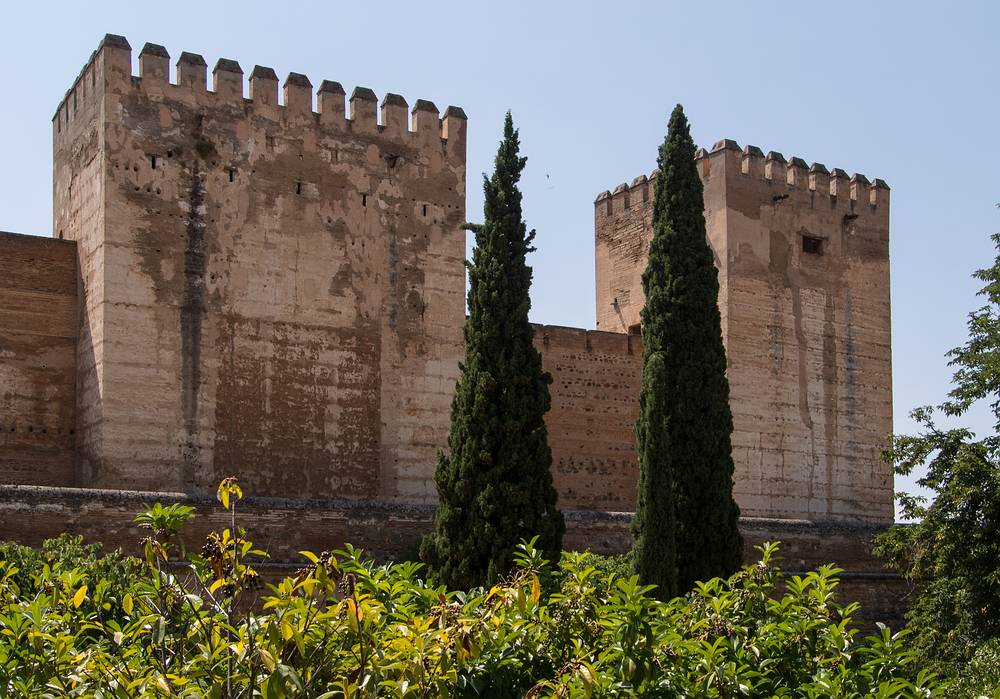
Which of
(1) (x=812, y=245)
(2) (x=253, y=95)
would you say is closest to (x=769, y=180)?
(1) (x=812, y=245)

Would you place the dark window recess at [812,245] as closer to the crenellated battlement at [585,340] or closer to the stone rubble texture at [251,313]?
the crenellated battlement at [585,340]

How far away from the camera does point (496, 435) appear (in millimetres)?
16672

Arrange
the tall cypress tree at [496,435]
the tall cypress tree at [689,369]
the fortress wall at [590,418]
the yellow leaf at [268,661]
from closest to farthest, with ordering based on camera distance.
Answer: the yellow leaf at [268,661], the tall cypress tree at [496,435], the tall cypress tree at [689,369], the fortress wall at [590,418]

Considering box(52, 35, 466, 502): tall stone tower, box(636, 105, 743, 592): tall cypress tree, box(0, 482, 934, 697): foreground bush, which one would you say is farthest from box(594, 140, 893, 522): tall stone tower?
box(0, 482, 934, 697): foreground bush

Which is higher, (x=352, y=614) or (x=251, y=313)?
(x=251, y=313)

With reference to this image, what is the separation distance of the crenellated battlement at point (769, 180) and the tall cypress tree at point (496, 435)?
7.80 metres

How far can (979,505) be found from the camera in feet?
60.7

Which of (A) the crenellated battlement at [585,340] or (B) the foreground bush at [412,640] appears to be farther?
(A) the crenellated battlement at [585,340]

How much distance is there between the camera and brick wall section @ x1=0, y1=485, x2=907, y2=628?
53.6 ft

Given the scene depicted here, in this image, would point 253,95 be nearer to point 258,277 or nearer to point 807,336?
point 258,277

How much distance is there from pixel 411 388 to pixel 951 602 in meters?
7.61

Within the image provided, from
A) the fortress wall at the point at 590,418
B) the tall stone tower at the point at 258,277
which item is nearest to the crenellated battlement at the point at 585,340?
the fortress wall at the point at 590,418

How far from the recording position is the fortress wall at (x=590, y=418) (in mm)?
23547

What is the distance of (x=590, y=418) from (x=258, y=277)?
637cm
